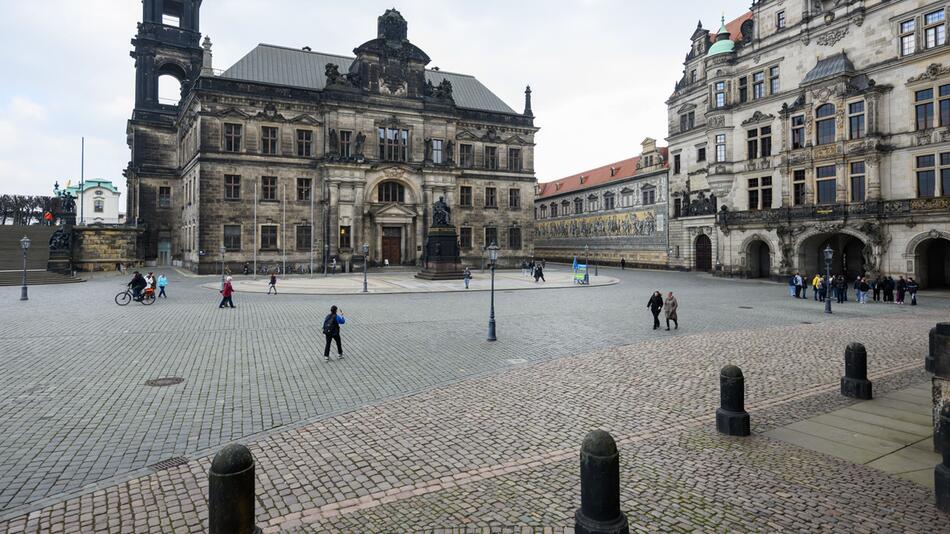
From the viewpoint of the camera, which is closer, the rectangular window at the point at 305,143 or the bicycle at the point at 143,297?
the bicycle at the point at 143,297

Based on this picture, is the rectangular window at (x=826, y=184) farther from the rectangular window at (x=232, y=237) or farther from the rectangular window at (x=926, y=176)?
the rectangular window at (x=232, y=237)

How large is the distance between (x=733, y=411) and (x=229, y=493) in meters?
6.65

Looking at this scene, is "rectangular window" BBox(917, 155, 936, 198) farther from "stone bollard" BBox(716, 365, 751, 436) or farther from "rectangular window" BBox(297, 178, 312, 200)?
"rectangular window" BBox(297, 178, 312, 200)

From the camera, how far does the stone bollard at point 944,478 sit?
5.36m

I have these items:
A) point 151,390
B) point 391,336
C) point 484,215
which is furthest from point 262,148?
point 151,390

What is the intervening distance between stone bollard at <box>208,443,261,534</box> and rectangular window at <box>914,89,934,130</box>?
4175 cm

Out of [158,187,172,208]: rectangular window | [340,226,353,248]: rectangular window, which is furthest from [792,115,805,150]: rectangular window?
[158,187,172,208]: rectangular window

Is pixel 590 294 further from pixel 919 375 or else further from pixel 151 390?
pixel 151 390

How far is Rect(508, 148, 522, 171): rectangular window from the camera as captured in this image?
56.7 meters

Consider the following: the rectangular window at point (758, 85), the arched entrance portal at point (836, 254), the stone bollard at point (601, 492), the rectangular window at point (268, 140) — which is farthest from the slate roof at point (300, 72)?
the stone bollard at point (601, 492)

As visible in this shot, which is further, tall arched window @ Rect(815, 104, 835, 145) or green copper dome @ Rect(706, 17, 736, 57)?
green copper dome @ Rect(706, 17, 736, 57)

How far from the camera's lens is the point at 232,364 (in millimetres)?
11828

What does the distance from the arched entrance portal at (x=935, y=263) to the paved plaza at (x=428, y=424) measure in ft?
71.1

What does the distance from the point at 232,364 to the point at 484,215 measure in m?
44.5
